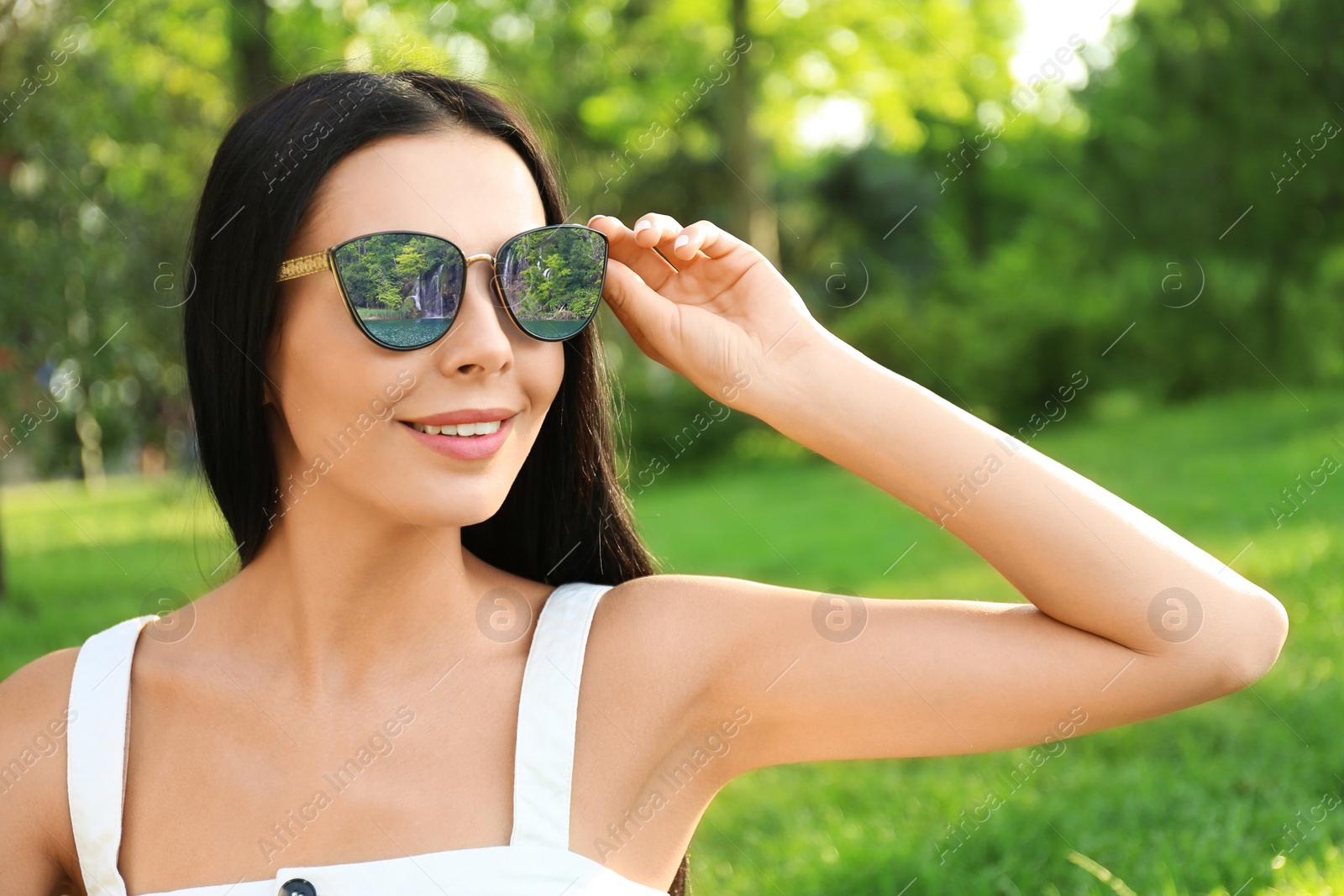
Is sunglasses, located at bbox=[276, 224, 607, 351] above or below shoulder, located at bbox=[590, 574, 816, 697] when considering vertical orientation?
above

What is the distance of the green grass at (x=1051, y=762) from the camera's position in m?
3.00

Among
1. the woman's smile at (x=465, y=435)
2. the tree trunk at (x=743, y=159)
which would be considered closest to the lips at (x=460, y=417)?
the woman's smile at (x=465, y=435)

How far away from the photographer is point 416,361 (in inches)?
68.1

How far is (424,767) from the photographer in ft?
6.14

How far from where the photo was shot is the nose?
1731 millimetres

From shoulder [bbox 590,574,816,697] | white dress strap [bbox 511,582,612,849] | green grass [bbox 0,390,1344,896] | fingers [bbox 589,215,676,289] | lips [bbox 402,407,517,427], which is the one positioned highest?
fingers [bbox 589,215,676,289]

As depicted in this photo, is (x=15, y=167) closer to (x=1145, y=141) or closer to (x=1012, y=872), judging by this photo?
(x=1012, y=872)

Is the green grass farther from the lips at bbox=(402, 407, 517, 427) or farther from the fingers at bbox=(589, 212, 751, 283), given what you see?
the fingers at bbox=(589, 212, 751, 283)

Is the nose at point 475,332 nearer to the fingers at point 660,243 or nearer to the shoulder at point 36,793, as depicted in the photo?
the fingers at point 660,243

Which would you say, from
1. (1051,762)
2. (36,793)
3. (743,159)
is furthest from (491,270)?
(743,159)

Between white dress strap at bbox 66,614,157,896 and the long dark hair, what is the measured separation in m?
0.29

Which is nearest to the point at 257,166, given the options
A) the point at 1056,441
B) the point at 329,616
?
the point at 329,616

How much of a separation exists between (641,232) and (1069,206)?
58.4ft

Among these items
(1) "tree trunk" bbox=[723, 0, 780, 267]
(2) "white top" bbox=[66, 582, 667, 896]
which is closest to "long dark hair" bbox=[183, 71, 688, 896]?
(2) "white top" bbox=[66, 582, 667, 896]
